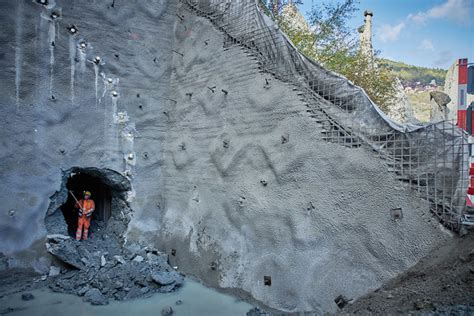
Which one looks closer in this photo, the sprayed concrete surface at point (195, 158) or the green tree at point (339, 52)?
the sprayed concrete surface at point (195, 158)

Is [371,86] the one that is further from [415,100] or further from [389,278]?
[415,100]

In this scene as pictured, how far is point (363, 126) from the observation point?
4047 mm

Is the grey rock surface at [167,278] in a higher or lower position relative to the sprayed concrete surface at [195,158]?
lower

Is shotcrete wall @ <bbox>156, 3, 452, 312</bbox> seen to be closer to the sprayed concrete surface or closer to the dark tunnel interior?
the sprayed concrete surface

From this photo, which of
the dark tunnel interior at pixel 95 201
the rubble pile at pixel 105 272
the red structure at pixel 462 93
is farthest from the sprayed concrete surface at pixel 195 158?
the red structure at pixel 462 93

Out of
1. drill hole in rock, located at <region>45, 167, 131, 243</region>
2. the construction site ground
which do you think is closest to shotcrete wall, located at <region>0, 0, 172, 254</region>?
drill hole in rock, located at <region>45, 167, 131, 243</region>

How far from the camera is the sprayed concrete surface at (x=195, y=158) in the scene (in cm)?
394

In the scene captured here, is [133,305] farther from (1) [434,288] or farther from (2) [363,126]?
(2) [363,126]

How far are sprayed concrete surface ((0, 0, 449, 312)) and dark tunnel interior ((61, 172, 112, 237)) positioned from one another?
1123 mm

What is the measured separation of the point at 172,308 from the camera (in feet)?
15.3

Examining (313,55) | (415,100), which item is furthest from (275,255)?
(415,100)

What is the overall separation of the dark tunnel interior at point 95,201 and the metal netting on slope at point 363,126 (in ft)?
13.8

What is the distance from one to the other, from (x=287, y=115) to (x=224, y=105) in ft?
4.39

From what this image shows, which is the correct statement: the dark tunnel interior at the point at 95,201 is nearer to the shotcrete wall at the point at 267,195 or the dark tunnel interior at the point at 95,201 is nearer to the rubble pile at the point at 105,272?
the rubble pile at the point at 105,272
